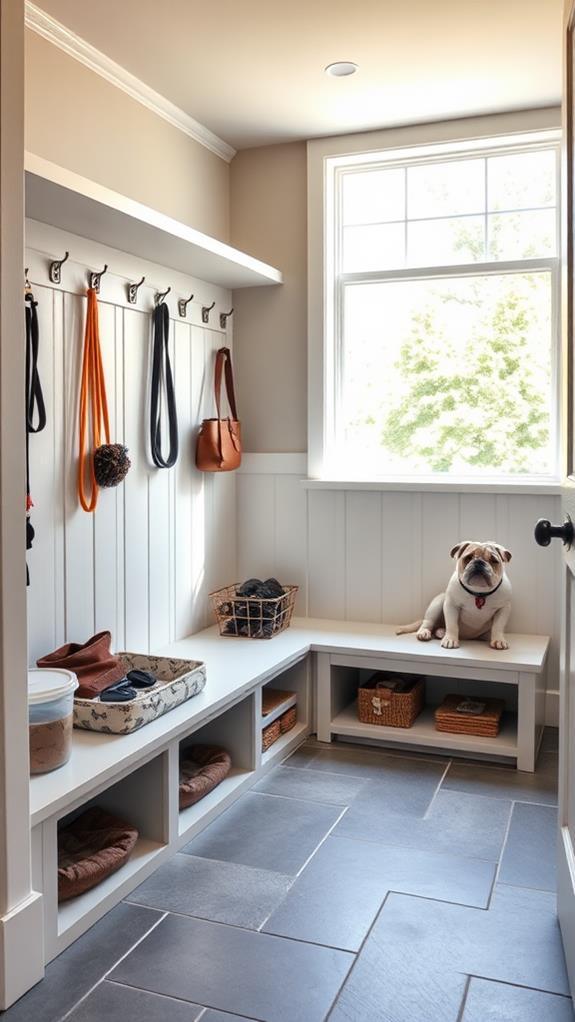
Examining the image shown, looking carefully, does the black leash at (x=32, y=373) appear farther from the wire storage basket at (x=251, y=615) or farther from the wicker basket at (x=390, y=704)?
the wicker basket at (x=390, y=704)

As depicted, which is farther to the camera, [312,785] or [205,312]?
[205,312]

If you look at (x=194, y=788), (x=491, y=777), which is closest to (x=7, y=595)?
(x=194, y=788)

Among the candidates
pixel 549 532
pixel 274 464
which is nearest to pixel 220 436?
pixel 274 464

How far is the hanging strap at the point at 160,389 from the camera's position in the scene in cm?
306

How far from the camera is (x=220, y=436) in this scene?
11.2 feet

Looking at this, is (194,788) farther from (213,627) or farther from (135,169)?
(135,169)

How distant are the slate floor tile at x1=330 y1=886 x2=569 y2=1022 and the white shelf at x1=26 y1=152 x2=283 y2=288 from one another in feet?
6.44

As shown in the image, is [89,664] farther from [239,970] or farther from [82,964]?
[239,970]

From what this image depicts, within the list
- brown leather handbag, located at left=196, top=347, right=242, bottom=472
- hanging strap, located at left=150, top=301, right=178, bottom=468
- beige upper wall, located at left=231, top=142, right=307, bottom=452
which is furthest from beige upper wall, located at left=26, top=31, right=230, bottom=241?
brown leather handbag, located at left=196, top=347, right=242, bottom=472

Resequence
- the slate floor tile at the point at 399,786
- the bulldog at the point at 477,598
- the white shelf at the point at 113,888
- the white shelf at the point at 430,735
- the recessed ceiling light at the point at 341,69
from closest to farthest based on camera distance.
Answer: the white shelf at the point at 113,888
the slate floor tile at the point at 399,786
the recessed ceiling light at the point at 341,69
the white shelf at the point at 430,735
the bulldog at the point at 477,598

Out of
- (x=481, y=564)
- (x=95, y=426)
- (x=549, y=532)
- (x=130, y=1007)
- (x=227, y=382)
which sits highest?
(x=227, y=382)

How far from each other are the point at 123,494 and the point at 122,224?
89cm

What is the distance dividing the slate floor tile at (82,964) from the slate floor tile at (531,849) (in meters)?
0.94

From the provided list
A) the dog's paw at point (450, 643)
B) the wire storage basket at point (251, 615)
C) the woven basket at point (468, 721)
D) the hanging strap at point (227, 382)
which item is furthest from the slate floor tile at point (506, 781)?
the hanging strap at point (227, 382)
